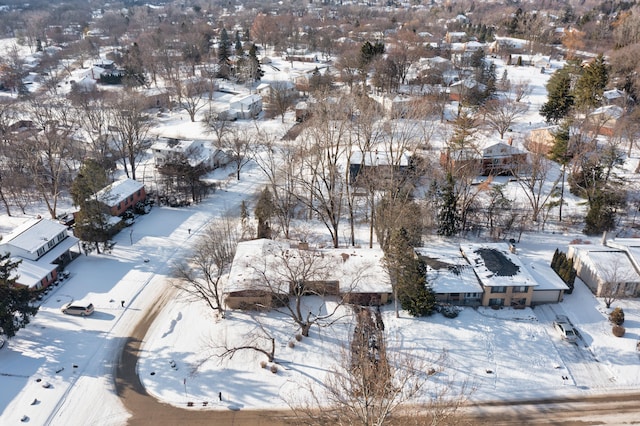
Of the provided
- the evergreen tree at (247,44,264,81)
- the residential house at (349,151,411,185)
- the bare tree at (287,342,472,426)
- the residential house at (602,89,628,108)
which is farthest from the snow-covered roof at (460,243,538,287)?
the evergreen tree at (247,44,264,81)

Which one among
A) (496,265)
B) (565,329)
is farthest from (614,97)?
(565,329)

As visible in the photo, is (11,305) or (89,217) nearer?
(11,305)

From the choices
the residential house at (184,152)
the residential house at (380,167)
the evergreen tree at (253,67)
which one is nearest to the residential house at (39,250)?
the residential house at (184,152)

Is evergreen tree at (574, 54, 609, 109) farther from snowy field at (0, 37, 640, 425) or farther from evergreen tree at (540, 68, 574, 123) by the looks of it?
snowy field at (0, 37, 640, 425)

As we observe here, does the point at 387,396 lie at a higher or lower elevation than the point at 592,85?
lower

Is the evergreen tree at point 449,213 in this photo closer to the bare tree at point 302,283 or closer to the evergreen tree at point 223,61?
the bare tree at point 302,283

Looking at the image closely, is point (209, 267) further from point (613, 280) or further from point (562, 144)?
point (562, 144)

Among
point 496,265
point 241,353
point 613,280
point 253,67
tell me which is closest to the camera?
point 241,353
